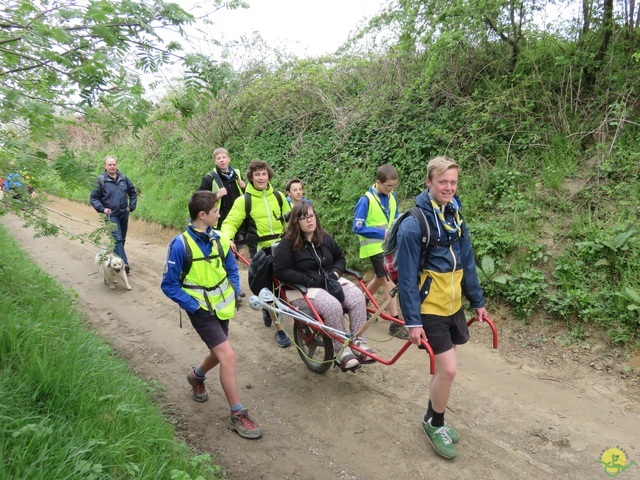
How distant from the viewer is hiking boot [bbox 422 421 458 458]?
3.04 m

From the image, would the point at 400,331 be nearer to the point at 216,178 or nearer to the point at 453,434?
the point at 453,434

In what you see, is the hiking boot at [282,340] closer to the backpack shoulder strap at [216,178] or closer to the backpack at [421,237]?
the backpack at [421,237]

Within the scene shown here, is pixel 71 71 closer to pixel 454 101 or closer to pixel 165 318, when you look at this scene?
pixel 165 318

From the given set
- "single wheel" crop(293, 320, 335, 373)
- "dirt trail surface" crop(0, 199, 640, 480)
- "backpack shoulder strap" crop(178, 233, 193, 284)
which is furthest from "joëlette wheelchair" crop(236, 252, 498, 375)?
"backpack shoulder strap" crop(178, 233, 193, 284)

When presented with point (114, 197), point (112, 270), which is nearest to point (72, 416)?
point (112, 270)

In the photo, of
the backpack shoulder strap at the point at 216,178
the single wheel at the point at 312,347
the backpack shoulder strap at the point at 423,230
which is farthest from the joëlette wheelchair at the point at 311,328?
the backpack shoulder strap at the point at 216,178

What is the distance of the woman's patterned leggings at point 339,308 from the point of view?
3.81 meters

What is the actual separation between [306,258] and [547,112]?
15.8 feet

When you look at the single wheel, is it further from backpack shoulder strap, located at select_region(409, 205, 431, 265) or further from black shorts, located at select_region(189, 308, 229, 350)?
backpack shoulder strap, located at select_region(409, 205, 431, 265)

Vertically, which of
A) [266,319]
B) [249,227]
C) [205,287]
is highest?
[249,227]

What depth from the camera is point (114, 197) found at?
23.7 ft

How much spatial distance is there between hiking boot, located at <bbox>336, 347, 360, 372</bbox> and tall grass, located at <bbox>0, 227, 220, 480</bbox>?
133 cm

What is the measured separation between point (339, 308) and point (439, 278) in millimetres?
1183

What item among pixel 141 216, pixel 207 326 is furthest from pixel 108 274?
pixel 141 216
